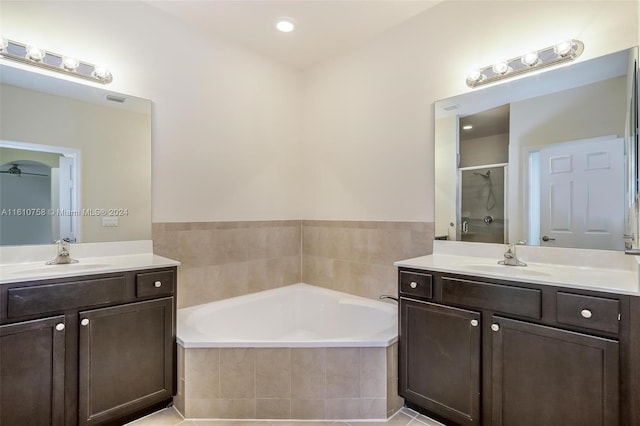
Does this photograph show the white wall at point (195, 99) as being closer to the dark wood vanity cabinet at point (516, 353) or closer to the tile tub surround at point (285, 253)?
the tile tub surround at point (285, 253)

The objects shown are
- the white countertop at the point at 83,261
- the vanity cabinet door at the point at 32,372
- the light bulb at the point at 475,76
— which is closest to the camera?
the vanity cabinet door at the point at 32,372

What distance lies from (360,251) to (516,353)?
1.39 meters

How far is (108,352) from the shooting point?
172 cm

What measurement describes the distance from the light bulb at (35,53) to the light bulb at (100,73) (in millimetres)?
244

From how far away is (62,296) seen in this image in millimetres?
1603

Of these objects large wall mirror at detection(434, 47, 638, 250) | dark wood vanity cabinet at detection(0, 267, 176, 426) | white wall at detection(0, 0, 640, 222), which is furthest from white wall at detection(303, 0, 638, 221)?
dark wood vanity cabinet at detection(0, 267, 176, 426)

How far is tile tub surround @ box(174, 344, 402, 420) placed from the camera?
6.21 ft

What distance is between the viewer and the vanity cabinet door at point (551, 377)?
131 cm

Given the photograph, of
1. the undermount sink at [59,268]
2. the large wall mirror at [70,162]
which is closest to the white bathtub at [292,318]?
the undermount sink at [59,268]

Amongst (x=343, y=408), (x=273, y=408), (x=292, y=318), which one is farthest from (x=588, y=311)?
(x=292, y=318)

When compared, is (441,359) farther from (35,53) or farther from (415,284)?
(35,53)

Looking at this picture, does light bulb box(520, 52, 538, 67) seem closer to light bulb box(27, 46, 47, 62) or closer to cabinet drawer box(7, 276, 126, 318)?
cabinet drawer box(7, 276, 126, 318)

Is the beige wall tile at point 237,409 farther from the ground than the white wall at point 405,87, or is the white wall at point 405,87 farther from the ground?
the white wall at point 405,87

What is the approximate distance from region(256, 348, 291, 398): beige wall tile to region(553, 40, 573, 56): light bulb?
2284 millimetres
